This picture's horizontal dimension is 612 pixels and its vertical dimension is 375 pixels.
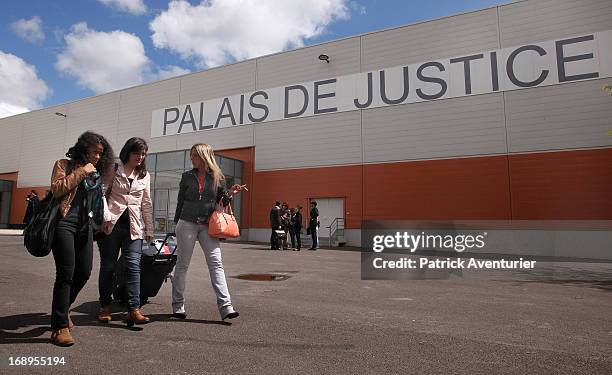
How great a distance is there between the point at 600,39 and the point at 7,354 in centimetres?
2002

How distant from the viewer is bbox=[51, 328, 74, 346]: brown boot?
9.92 ft

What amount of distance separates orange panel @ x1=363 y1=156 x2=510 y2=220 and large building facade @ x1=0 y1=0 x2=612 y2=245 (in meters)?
0.05

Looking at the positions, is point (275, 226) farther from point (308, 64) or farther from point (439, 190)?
A: point (308, 64)

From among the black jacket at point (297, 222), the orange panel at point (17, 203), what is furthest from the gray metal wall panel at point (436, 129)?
the orange panel at point (17, 203)

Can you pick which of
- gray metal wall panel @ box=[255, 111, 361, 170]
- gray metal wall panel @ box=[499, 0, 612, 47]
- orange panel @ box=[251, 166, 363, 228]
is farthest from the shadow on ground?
gray metal wall panel @ box=[499, 0, 612, 47]

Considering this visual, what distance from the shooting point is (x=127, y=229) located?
3.77 meters

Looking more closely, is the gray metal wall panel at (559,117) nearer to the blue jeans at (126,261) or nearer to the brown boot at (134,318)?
the blue jeans at (126,261)

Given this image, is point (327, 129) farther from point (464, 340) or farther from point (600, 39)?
point (464, 340)

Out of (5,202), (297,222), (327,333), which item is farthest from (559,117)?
(5,202)

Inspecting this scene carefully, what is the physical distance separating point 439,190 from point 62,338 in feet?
52.3

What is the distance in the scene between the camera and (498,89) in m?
16.5

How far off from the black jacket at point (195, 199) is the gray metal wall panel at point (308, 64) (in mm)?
17001

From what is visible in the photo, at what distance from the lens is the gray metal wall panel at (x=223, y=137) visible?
71.1 feet
